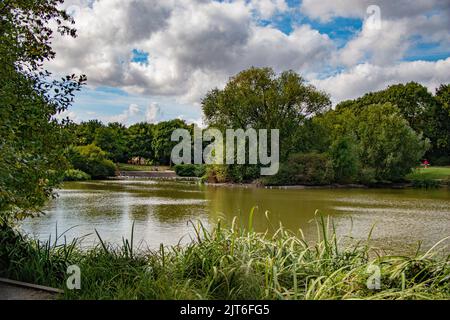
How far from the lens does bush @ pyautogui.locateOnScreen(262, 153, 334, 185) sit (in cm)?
2922

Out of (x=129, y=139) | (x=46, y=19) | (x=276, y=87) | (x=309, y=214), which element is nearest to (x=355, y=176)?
(x=276, y=87)

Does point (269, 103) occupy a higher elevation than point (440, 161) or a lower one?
higher

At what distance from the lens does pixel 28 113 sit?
14.0ft

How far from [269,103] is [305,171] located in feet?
19.5

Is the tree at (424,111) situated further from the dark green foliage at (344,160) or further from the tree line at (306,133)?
the dark green foliage at (344,160)

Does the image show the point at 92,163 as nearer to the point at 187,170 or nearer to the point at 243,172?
the point at 187,170

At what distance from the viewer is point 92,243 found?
8109mm

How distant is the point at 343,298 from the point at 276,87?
29773mm

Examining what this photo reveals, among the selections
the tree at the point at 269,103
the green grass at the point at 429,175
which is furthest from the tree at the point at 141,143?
the green grass at the point at 429,175

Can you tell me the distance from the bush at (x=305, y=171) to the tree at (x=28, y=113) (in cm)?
2510

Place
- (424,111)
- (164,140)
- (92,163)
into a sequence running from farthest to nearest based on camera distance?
(164,140), (424,111), (92,163)

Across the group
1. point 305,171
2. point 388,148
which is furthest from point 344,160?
Result: point 388,148

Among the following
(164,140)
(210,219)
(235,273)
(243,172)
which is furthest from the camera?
(164,140)
